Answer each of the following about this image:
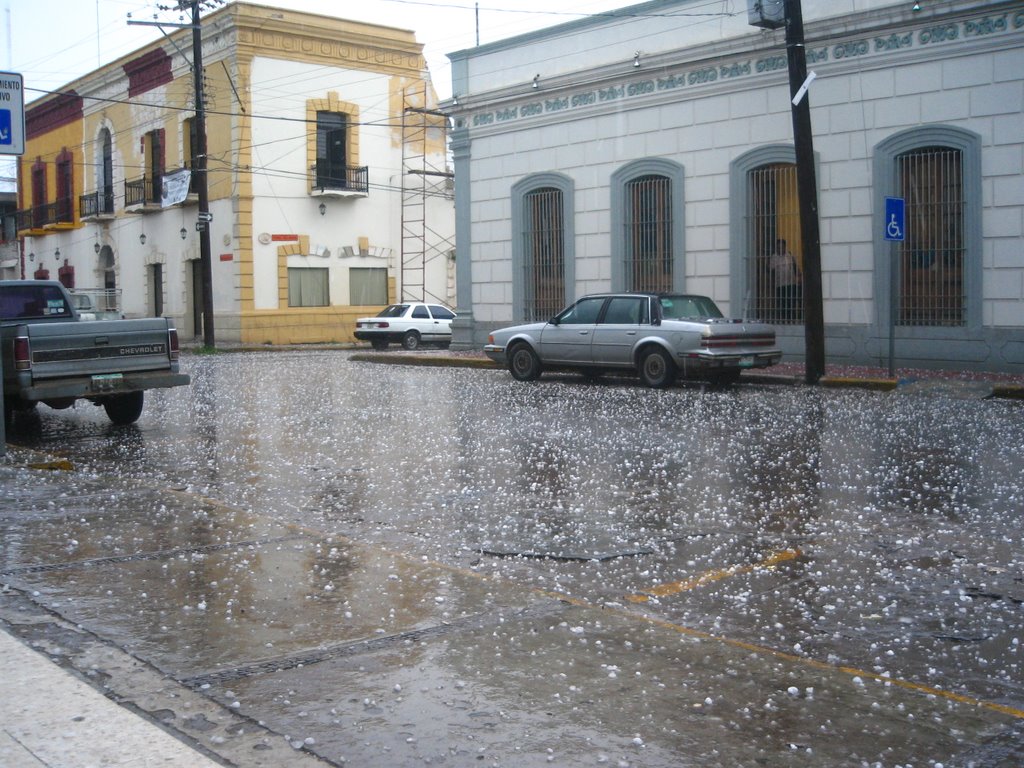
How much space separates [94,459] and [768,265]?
13.9 m

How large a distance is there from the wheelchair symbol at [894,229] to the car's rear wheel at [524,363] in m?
6.05

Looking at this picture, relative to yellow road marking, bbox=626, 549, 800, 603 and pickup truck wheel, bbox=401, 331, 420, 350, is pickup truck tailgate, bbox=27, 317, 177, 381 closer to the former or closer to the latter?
yellow road marking, bbox=626, 549, 800, 603

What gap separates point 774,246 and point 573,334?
15.8 ft

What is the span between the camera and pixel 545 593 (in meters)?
5.75

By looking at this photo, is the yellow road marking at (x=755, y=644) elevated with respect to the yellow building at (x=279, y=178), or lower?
lower

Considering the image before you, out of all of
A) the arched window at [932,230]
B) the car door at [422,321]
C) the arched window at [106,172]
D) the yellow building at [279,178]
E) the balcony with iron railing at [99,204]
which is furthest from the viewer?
the arched window at [106,172]

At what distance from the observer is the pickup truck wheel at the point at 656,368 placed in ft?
57.2

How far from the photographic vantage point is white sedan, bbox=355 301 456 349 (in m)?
33.8

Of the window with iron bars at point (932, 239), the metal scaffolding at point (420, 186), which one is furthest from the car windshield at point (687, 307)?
the metal scaffolding at point (420, 186)

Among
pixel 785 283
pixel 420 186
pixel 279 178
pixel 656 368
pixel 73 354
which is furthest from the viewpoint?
pixel 420 186

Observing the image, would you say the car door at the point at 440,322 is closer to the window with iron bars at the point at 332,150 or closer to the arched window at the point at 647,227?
the window with iron bars at the point at 332,150

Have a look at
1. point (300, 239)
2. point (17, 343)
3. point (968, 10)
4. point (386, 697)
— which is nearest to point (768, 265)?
point (968, 10)

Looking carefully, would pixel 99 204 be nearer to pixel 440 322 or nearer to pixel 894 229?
pixel 440 322

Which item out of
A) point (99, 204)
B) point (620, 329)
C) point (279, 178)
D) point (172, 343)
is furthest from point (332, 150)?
point (172, 343)
